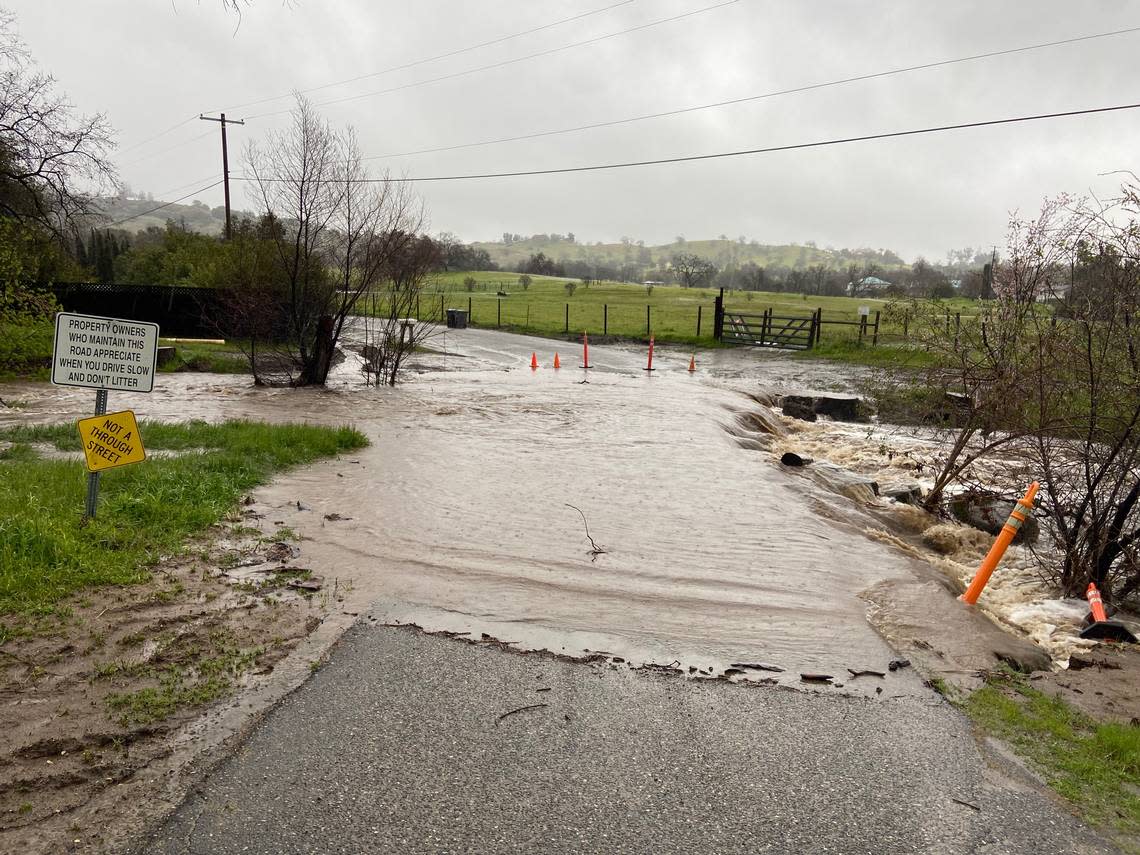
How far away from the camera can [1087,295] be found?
797 centimetres

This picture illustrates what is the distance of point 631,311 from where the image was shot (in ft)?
189

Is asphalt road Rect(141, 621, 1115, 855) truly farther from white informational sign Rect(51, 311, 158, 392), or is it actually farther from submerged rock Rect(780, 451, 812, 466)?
submerged rock Rect(780, 451, 812, 466)

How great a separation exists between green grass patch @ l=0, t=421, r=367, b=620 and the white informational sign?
1186mm

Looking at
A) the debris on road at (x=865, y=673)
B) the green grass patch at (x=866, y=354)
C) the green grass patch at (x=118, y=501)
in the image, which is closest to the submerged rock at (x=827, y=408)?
the green grass patch at (x=866, y=354)

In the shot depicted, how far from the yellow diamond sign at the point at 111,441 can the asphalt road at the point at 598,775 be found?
2.87 metres

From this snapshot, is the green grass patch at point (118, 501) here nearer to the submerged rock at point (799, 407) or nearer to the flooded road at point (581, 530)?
the flooded road at point (581, 530)

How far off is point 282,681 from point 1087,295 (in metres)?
8.15

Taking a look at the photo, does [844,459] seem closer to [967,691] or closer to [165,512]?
[967,691]

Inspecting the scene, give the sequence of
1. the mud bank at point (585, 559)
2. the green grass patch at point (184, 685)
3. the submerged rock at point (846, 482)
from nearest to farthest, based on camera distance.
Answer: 1. the green grass patch at point (184, 685)
2. the mud bank at point (585, 559)
3. the submerged rock at point (846, 482)

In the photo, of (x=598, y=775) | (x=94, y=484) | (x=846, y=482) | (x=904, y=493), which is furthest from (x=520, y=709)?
(x=904, y=493)

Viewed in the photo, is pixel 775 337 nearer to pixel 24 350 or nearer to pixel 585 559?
pixel 24 350

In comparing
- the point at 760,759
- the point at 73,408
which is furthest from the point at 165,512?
the point at 73,408

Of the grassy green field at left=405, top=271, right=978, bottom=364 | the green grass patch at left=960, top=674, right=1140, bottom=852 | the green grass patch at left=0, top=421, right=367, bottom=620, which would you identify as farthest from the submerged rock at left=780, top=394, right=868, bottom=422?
the green grass patch at left=960, top=674, right=1140, bottom=852

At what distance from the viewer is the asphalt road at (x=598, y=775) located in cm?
334
